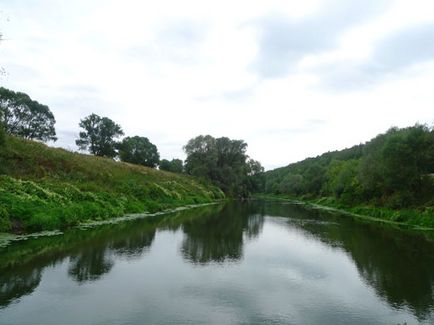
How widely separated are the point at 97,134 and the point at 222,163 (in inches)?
1198

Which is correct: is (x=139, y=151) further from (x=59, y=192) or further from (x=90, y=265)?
(x=90, y=265)

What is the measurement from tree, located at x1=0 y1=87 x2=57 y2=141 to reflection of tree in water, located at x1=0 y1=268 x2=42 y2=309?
6723 cm

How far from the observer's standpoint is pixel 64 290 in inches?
461

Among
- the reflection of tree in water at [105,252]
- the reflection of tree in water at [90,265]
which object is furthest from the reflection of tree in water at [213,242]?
the reflection of tree in water at [90,265]

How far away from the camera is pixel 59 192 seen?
2828 centimetres

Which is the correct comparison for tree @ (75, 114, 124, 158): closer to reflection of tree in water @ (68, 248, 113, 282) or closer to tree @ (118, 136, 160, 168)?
tree @ (118, 136, 160, 168)

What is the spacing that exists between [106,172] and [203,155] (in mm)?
47052

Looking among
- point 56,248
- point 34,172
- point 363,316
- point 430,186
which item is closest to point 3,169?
point 34,172

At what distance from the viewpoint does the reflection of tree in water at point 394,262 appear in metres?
12.4

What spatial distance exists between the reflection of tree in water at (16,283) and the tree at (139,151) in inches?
3203

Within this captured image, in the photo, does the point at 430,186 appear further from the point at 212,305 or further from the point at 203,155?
the point at 203,155

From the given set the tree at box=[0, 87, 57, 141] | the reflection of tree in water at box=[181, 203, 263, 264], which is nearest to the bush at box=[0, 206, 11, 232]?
the reflection of tree in water at box=[181, 203, 263, 264]

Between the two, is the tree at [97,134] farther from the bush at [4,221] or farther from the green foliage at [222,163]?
the bush at [4,221]

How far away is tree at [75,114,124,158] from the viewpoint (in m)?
87.1
